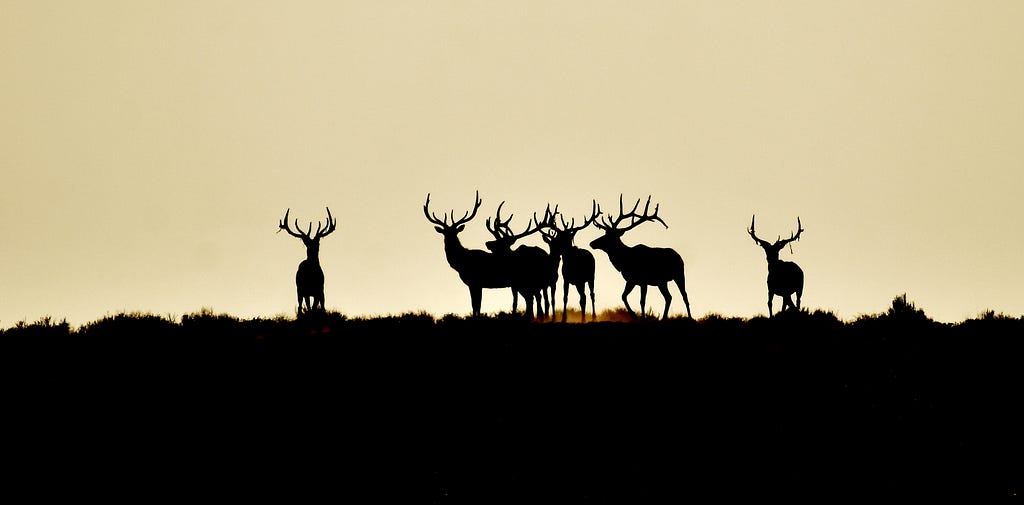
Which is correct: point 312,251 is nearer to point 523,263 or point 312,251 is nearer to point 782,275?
point 523,263

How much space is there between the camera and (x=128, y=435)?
16.2 m

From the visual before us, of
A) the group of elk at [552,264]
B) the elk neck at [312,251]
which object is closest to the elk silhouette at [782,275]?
the group of elk at [552,264]

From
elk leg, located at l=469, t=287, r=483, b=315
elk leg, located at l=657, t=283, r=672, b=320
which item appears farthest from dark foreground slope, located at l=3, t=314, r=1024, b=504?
elk leg, located at l=657, t=283, r=672, b=320

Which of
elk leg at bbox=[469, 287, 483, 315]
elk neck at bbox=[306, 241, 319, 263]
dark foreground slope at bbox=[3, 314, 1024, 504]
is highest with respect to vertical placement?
elk neck at bbox=[306, 241, 319, 263]

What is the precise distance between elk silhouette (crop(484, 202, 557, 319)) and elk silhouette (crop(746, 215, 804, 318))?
16.7ft

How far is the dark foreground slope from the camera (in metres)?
16.0

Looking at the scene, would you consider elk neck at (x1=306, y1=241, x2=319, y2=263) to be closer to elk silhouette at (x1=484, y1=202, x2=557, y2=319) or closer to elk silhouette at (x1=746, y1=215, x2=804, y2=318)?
elk silhouette at (x1=484, y1=202, x2=557, y2=319)

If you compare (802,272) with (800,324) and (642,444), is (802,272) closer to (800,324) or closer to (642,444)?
(800,324)

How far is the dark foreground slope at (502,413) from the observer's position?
16.0 meters

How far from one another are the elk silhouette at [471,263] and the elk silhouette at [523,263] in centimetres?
29

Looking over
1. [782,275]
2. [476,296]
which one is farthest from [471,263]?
[782,275]

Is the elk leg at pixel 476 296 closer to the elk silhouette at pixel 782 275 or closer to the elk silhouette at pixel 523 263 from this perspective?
the elk silhouette at pixel 523 263

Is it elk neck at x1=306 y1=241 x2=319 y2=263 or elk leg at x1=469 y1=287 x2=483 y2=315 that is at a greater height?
elk neck at x1=306 y1=241 x2=319 y2=263

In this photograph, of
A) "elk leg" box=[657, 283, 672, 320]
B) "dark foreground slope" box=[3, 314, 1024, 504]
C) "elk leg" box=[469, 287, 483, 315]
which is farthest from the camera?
"elk leg" box=[657, 283, 672, 320]
